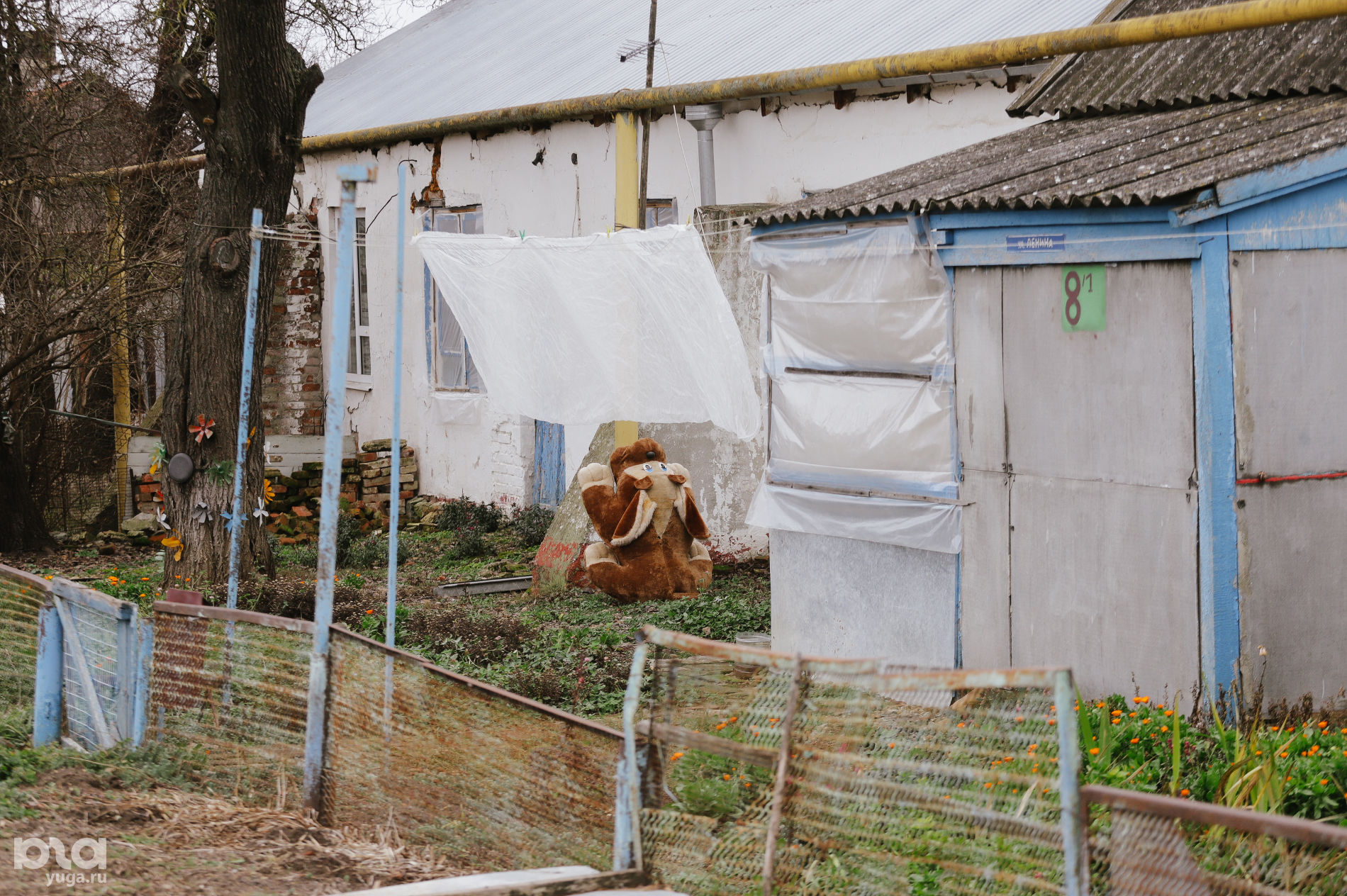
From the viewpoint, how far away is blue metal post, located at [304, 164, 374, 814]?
15.0 feet

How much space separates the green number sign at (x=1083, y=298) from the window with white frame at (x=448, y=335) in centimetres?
823

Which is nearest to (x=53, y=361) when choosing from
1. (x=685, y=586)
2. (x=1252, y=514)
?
(x=685, y=586)

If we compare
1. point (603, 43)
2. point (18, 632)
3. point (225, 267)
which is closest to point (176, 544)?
point (225, 267)

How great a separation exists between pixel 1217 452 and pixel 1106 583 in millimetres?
764

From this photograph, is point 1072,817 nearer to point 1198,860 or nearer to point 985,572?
point 1198,860

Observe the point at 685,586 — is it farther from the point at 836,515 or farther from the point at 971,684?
the point at 971,684

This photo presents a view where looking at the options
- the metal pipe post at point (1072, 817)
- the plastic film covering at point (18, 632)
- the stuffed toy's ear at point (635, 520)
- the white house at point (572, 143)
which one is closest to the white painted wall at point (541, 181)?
the white house at point (572, 143)

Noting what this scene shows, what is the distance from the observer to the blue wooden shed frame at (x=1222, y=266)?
5.05 metres

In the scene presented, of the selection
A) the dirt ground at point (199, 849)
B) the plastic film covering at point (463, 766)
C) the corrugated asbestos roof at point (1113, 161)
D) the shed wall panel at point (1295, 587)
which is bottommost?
the dirt ground at point (199, 849)

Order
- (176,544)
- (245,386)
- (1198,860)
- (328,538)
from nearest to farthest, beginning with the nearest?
1. (1198,860)
2. (328,538)
3. (245,386)
4. (176,544)

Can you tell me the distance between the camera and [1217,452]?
5.13 meters

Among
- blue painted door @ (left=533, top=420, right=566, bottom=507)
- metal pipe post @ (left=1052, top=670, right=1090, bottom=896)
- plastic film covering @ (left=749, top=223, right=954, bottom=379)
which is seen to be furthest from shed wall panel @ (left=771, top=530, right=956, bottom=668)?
blue painted door @ (left=533, top=420, right=566, bottom=507)

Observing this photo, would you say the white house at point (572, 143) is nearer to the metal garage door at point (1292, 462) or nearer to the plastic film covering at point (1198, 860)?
the metal garage door at point (1292, 462)

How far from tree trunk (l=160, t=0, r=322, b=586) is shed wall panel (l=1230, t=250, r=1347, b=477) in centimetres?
594
